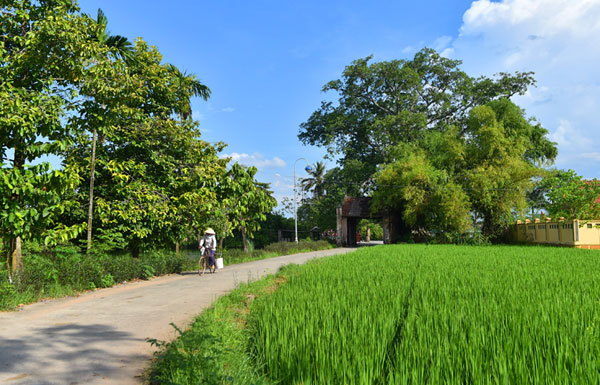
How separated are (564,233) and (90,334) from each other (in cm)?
2682

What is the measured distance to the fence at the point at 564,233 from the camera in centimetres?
2275

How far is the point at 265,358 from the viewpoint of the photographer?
3711mm

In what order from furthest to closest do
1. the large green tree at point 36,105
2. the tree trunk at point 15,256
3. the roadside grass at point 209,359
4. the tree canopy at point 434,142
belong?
the tree canopy at point 434,142 → the tree trunk at point 15,256 → the large green tree at point 36,105 → the roadside grass at point 209,359

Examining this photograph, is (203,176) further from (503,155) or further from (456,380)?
(503,155)

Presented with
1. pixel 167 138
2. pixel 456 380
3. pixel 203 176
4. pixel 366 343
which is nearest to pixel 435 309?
pixel 366 343

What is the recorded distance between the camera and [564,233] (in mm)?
23953

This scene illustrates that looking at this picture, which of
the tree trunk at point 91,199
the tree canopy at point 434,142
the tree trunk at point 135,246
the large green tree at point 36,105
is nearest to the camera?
the large green tree at point 36,105

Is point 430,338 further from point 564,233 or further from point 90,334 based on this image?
point 564,233

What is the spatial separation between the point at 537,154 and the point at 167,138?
35373mm

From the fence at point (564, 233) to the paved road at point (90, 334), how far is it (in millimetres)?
22735

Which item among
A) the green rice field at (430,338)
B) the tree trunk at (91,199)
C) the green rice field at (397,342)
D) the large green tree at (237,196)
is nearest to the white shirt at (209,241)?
the large green tree at (237,196)

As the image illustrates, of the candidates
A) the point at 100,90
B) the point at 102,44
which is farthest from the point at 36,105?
the point at 102,44

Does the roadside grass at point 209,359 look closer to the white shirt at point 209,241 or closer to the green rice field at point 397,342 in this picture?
the green rice field at point 397,342

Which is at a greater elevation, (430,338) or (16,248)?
(16,248)
